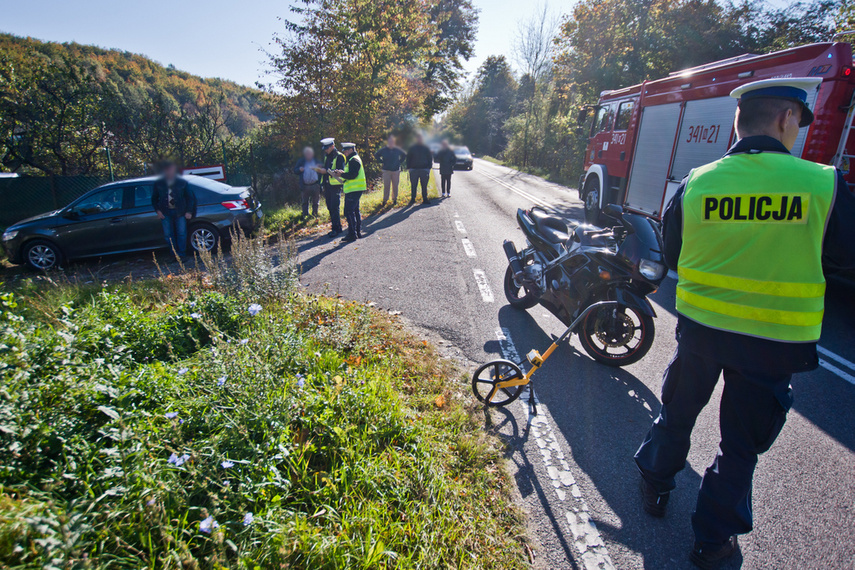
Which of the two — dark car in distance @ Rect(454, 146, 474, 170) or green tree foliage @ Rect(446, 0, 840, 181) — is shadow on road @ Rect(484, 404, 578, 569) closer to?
green tree foliage @ Rect(446, 0, 840, 181)

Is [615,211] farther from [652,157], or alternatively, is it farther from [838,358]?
[652,157]

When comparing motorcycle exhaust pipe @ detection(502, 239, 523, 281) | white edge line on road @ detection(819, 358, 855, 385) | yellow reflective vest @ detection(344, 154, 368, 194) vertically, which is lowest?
white edge line on road @ detection(819, 358, 855, 385)

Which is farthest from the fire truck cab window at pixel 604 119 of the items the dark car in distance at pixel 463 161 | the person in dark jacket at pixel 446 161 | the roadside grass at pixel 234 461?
the dark car in distance at pixel 463 161

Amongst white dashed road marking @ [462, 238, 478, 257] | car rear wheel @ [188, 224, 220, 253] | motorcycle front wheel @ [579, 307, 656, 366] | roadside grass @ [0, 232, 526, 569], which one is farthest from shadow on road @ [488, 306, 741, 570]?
car rear wheel @ [188, 224, 220, 253]

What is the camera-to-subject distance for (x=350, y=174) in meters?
8.41

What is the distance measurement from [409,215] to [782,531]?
32.7 ft

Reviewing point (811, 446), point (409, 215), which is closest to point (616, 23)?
point (409, 215)

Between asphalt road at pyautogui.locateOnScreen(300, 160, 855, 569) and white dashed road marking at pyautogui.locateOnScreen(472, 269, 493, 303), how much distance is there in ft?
0.09

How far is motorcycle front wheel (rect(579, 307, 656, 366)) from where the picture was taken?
374 centimetres

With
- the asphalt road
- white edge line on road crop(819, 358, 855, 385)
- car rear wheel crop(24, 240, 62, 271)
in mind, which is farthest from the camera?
car rear wheel crop(24, 240, 62, 271)

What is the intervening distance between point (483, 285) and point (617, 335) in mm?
2548

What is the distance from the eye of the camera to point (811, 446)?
301 centimetres

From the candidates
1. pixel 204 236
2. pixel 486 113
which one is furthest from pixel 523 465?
pixel 486 113

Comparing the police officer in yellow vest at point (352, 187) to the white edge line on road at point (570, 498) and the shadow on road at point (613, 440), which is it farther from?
the white edge line on road at point (570, 498)
